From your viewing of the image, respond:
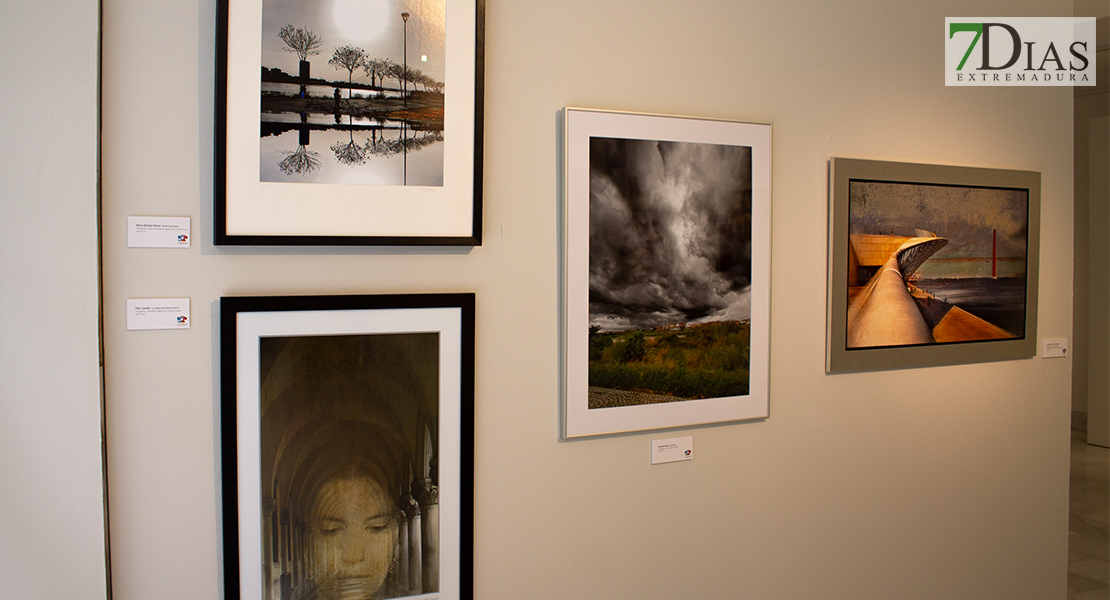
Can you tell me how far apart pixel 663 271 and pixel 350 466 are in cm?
101

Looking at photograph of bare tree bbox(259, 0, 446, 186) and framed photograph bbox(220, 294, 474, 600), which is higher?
photograph of bare tree bbox(259, 0, 446, 186)

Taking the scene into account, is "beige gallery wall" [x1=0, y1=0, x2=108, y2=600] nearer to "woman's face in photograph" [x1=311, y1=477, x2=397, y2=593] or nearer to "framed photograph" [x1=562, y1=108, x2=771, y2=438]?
"woman's face in photograph" [x1=311, y1=477, x2=397, y2=593]

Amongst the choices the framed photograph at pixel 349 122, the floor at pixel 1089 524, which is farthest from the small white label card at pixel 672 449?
the floor at pixel 1089 524

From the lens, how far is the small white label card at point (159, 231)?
1.42m

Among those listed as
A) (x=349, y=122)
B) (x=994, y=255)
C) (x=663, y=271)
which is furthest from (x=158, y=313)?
(x=994, y=255)

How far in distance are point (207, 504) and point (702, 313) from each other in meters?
1.42

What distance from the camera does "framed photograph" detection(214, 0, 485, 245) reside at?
1.44 metres

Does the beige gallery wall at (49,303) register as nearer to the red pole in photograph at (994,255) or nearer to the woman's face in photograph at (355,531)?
the woman's face in photograph at (355,531)

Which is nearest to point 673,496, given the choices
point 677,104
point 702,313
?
point 702,313

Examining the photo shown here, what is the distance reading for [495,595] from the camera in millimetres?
1727

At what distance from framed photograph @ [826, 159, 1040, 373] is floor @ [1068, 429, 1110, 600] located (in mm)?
1636

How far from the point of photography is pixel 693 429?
1915 mm

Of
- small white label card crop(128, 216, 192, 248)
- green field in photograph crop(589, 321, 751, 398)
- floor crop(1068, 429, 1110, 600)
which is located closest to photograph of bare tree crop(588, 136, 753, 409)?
green field in photograph crop(589, 321, 751, 398)

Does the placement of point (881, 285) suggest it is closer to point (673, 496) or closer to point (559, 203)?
point (673, 496)
